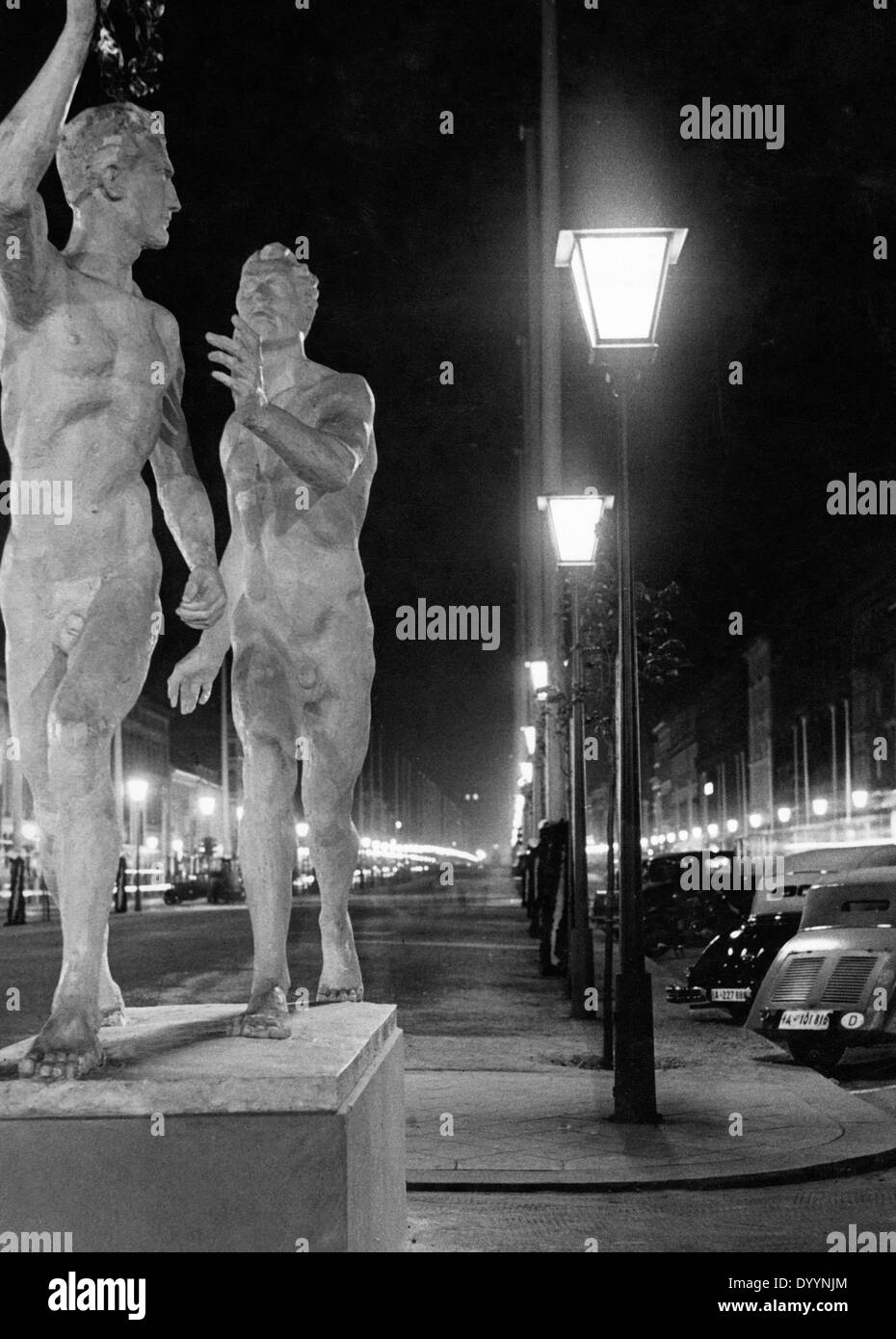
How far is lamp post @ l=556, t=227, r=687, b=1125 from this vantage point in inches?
381

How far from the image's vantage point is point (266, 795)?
18.6 feet

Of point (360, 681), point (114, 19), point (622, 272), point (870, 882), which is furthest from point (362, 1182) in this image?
point (870, 882)

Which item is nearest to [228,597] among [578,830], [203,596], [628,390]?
[203,596]

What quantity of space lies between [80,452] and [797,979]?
32.7ft

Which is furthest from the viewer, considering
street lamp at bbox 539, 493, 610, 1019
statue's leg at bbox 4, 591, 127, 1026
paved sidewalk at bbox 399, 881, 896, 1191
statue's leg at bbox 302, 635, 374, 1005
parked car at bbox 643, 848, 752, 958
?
parked car at bbox 643, 848, 752, 958

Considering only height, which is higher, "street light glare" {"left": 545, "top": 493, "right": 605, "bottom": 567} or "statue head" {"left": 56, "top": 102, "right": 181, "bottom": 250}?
"street light glare" {"left": 545, "top": 493, "right": 605, "bottom": 567}

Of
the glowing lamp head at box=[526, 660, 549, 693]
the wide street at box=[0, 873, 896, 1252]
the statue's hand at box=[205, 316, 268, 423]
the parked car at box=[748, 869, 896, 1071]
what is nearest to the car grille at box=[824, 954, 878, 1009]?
the parked car at box=[748, 869, 896, 1071]

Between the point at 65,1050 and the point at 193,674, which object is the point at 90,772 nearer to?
the point at 65,1050

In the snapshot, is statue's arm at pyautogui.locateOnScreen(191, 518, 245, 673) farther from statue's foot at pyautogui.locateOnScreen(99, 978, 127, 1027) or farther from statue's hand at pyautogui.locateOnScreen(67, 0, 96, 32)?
statue's hand at pyautogui.locateOnScreen(67, 0, 96, 32)

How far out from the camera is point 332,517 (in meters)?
6.09

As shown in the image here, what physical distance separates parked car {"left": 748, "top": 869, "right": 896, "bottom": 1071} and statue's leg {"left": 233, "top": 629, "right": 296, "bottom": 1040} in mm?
8136

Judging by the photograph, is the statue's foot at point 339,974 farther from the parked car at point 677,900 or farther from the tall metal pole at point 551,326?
the parked car at point 677,900

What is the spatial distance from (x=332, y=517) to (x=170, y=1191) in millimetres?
2681

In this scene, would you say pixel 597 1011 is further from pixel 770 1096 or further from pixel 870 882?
pixel 770 1096
